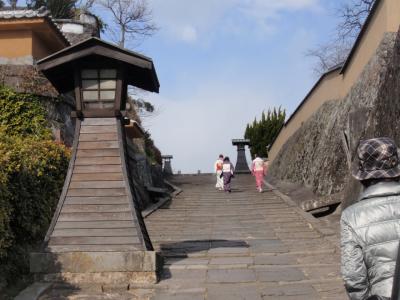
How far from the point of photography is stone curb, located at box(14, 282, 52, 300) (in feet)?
19.1

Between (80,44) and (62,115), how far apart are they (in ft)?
23.5

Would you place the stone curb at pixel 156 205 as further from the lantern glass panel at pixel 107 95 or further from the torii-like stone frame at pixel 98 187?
the lantern glass panel at pixel 107 95

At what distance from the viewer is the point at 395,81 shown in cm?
999

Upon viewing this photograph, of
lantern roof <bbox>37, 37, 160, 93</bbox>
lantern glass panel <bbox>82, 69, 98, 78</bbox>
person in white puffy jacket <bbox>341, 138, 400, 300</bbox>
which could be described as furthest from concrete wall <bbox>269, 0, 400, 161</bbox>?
person in white puffy jacket <bbox>341, 138, 400, 300</bbox>

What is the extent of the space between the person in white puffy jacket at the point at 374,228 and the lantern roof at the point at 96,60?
201 inches

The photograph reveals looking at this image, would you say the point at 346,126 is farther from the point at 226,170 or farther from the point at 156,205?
the point at 156,205

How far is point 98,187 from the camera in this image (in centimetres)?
727

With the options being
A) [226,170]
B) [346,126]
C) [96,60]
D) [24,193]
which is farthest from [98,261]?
[226,170]

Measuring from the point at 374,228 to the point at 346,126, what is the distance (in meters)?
12.4

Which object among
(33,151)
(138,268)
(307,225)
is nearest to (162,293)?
(138,268)

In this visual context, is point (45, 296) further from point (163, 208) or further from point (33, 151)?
point (163, 208)

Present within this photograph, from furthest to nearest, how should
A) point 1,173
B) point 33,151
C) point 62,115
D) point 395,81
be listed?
point 62,115
point 395,81
point 33,151
point 1,173

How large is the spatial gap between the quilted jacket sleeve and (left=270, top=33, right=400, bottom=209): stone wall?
668cm

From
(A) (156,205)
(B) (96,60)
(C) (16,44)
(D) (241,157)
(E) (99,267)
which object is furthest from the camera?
(D) (241,157)
